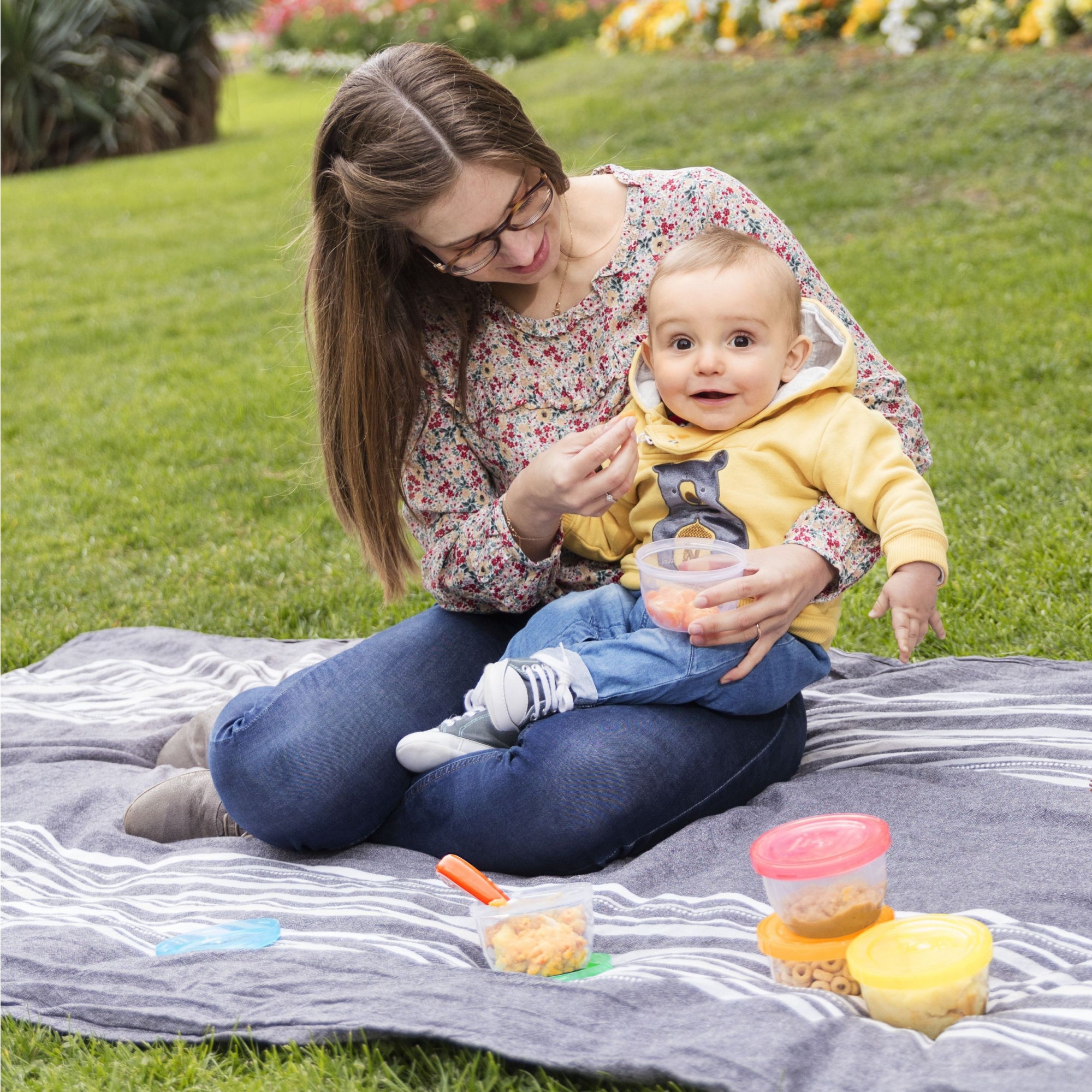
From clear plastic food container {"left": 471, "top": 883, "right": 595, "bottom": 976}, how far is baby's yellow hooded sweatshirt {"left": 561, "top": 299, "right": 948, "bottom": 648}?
0.72 meters

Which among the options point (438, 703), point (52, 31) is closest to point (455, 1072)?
point (438, 703)

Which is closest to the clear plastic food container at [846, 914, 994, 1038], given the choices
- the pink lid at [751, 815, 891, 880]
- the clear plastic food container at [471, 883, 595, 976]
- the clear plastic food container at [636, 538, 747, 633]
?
the pink lid at [751, 815, 891, 880]

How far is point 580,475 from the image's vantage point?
2.26 meters

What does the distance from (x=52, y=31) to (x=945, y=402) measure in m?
10.2

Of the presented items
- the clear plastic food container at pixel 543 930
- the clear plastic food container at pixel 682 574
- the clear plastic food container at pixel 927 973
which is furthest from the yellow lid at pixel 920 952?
the clear plastic food container at pixel 682 574

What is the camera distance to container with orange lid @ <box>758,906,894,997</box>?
174cm

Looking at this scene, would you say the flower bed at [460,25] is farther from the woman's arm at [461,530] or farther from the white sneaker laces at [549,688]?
the white sneaker laces at [549,688]

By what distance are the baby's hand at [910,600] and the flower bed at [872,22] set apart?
7.08 metres

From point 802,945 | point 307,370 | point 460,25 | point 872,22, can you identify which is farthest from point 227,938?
point 460,25

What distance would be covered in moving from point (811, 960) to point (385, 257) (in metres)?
1.57

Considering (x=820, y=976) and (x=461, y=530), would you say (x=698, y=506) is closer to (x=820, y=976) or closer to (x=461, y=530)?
(x=461, y=530)

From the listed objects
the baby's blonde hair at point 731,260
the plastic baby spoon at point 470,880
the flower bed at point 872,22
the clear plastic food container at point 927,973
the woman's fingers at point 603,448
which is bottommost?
the plastic baby spoon at point 470,880

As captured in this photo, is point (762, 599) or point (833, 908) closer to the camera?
point (833, 908)

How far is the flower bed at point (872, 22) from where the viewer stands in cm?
836
